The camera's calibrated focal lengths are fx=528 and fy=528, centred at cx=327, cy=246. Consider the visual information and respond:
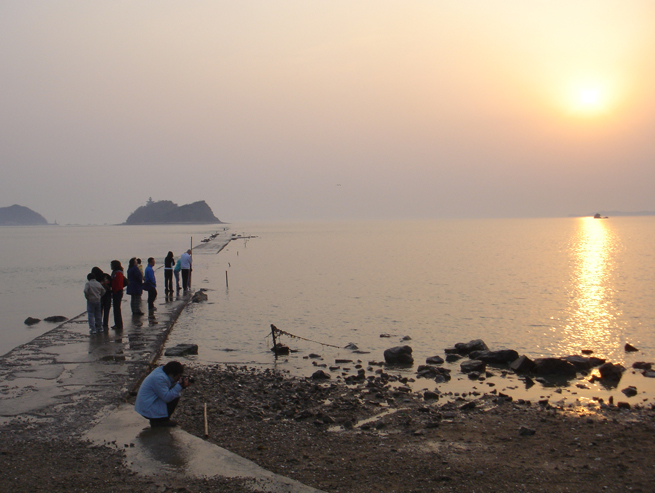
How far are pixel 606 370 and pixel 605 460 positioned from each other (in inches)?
253

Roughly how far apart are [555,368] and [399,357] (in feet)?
13.4

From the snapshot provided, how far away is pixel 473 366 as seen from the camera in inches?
554

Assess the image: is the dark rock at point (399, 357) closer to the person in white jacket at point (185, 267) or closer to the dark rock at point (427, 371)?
the dark rock at point (427, 371)

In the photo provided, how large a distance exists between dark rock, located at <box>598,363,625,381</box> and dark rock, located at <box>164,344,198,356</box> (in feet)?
37.3

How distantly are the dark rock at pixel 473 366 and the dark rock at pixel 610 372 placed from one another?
9.49ft

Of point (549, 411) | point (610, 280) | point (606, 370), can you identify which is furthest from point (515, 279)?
point (549, 411)

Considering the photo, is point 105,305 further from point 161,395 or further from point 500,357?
point 500,357

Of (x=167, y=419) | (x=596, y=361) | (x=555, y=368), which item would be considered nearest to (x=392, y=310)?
(x=596, y=361)

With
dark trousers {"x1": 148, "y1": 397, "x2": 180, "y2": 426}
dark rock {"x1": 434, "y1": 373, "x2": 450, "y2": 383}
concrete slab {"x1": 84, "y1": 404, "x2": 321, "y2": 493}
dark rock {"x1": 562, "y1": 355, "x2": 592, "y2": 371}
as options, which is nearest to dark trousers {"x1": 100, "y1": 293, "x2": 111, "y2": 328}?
concrete slab {"x1": 84, "y1": 404, "x2": 321, "y2": 493}

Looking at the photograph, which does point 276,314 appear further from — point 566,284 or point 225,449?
point 566,284

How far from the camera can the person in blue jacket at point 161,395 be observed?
8.33 m

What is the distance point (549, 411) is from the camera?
10602 millimetres

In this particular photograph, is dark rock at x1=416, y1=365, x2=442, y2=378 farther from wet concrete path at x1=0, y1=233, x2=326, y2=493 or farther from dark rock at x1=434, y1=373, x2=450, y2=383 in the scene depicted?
wet concrete path at x1=0, y1=233, x2=326, y2=493

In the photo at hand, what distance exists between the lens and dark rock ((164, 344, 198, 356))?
15531mm
